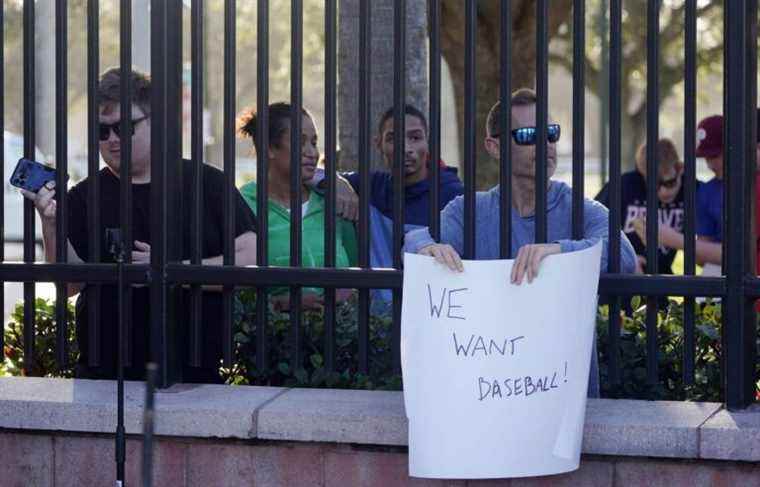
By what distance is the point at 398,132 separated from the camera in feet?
15.8

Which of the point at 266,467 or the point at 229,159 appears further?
the point at 229,159

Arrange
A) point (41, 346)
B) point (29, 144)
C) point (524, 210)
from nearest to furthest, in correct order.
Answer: point (524, 210) < point (29, 144) < point (41, 346)

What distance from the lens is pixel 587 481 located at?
4469 millimetres

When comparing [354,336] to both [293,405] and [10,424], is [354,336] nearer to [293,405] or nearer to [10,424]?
[293,405]

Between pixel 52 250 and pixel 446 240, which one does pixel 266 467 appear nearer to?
pixel 446 240

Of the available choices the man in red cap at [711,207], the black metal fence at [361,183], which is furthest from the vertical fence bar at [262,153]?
the man in red cap at [711,207]

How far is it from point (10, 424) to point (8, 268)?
2.26 ft

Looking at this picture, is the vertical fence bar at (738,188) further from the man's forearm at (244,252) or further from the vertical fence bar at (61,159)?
the vertical fence bar at (61,159)

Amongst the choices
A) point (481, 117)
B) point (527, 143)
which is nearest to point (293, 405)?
point (527, 143)

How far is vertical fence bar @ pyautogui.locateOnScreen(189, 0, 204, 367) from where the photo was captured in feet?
16.4

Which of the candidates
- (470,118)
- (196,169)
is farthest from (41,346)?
(470,118)

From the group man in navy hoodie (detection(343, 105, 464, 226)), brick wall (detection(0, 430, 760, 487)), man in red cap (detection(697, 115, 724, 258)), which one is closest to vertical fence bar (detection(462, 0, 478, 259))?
brick wall (detection(0, 430, 760, 487))

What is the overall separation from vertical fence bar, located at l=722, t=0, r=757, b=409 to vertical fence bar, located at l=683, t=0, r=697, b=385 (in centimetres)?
10

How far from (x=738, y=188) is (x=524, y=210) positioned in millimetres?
720
